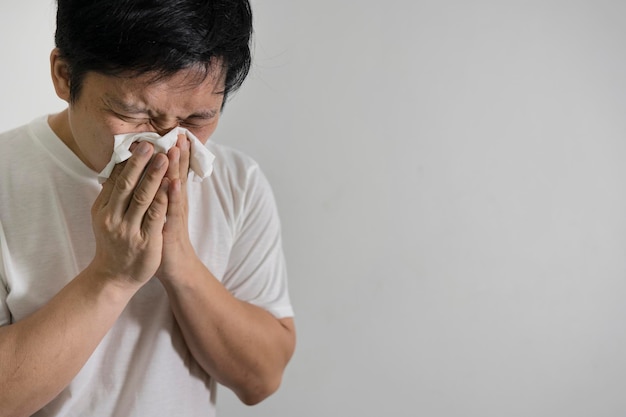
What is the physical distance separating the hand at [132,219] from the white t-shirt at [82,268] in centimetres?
10

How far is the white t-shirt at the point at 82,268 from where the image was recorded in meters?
1.04

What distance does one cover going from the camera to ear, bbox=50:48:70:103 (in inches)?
38.4

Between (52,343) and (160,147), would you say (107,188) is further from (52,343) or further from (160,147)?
(52,343)

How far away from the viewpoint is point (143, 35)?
89cm

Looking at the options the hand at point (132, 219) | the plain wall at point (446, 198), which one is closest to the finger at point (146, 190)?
the hand at point (132, 219)

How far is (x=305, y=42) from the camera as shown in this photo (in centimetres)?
154

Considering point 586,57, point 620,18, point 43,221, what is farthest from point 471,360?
point 43,221

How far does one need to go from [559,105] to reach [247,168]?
735mm

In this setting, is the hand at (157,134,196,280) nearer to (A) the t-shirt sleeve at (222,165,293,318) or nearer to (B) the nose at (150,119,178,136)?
(B) the nose at (150,119,178,136)

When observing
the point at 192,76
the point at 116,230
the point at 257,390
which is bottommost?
the point at 257,390

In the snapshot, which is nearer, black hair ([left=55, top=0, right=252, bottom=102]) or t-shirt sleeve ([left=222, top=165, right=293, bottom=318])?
black hair ([left=55, top=0, right=252, bottom=102])

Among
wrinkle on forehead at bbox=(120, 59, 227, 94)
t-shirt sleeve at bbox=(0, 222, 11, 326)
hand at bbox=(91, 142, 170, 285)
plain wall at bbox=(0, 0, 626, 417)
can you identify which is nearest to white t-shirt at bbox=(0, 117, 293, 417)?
t-shirt sleeve at bbox=(0, 222, 11, 326)

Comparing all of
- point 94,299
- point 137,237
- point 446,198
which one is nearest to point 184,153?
point 137,237

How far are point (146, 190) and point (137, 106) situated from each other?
0.11 m
